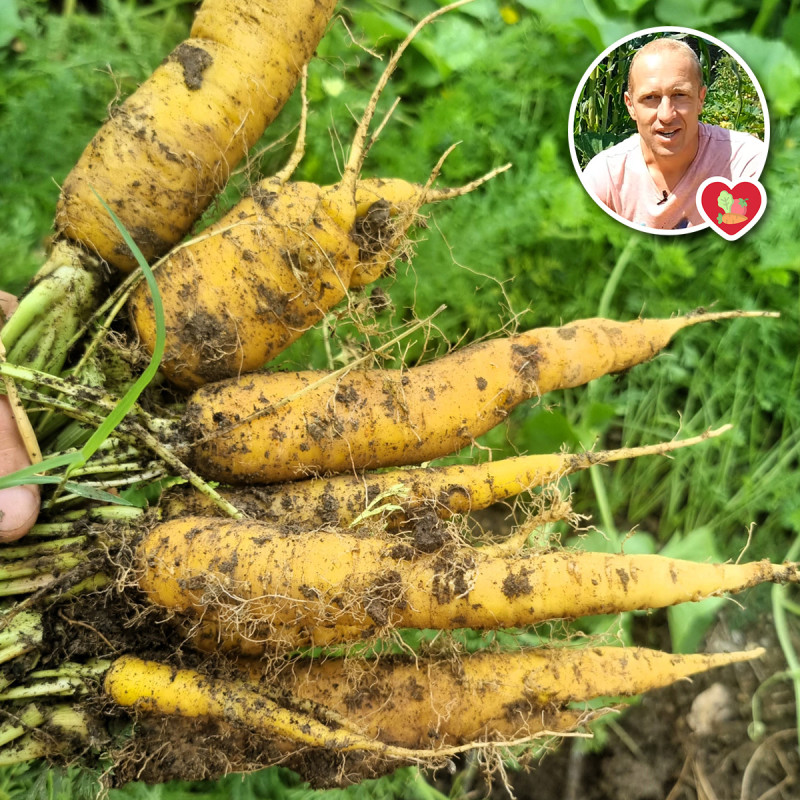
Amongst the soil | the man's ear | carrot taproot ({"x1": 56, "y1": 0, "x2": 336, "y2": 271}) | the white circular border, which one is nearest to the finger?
carrot taproot ({"x1": 56, "y1": 0, "x2": 336, "y2": 271})

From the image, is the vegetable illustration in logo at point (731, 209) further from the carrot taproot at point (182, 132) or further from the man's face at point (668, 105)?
the carrot taproot at point (182, 132)

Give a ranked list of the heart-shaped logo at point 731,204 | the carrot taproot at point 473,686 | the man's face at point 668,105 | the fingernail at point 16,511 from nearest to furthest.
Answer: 1. the fingernail at point 16,511
2. the carrot taproot at point 473,686
3. the man's face at point 668,105
4. the heart-shaped logo at point 731,204

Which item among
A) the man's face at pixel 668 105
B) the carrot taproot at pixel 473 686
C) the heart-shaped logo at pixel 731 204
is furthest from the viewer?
the heart-shaped logo at pixel 731 204

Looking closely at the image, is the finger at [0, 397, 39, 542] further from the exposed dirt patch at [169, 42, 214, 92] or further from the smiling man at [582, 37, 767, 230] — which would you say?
the smiling man at [582, 37, 767, 230]

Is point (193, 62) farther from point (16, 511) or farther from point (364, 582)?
point (364, 582)

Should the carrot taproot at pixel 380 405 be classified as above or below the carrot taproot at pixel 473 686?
above

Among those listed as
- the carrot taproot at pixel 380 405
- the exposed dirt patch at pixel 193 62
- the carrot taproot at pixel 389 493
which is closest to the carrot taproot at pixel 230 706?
the carrot taproot at pixel 389 493

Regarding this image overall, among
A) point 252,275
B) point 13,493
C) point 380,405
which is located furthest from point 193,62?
point 13,493
